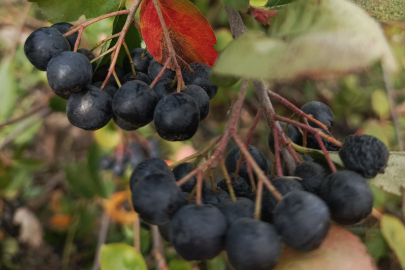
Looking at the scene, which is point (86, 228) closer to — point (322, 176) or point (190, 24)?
point (190, 24)

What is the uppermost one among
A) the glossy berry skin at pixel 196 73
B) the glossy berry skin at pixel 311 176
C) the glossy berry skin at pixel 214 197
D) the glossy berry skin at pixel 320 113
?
the glossy berry skin at pixel 196 73

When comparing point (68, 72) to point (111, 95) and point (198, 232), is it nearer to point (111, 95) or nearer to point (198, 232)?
point (111, 95)

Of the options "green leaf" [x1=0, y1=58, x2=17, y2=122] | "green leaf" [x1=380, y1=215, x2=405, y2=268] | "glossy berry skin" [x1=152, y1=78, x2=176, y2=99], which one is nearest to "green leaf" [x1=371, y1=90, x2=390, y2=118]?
Answer: "green leaf" [x1=380, y1=215, x2=405, y2=268]

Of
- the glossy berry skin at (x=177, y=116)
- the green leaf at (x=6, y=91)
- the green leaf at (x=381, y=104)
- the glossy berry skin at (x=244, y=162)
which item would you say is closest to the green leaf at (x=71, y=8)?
the glossy berry skin at (x=177, y=116)

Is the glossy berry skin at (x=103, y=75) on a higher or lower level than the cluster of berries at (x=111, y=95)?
lower

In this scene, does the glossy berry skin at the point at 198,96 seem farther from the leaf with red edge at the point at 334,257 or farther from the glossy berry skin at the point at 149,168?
the leaf with red edge at the point at 334,257

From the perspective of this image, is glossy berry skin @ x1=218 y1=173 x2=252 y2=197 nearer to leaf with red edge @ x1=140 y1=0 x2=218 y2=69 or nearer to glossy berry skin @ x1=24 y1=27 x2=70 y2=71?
leaf with red edge @ x1=140 y1=0 x2=218 y2=69

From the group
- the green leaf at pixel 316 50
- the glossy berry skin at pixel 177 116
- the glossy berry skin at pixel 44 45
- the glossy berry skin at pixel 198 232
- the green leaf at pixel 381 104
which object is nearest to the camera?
the green leaf at pixel 316 50

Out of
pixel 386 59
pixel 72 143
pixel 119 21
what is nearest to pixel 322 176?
pixel 386 59
